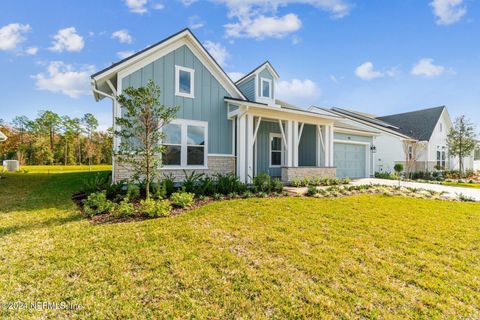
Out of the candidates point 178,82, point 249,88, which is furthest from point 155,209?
point 249,88

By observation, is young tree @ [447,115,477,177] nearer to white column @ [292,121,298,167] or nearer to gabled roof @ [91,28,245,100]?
white column @ [292,121,298,167]

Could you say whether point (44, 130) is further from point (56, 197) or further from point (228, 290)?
point (228, 290)

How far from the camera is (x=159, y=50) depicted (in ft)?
32.6

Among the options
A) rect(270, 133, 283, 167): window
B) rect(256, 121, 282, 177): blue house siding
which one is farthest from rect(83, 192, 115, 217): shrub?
rect(270, 133, 283, 167): window

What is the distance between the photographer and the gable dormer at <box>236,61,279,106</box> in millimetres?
13508

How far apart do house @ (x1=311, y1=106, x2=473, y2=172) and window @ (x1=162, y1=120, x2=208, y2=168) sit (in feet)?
54.5

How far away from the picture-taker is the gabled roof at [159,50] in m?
9.05

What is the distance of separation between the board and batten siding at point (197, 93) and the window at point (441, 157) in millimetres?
24195

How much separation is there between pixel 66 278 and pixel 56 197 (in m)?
6.80

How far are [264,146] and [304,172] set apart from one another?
9.88ft

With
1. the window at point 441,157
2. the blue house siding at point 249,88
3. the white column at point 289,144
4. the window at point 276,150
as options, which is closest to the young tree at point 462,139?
the window at point 441,157

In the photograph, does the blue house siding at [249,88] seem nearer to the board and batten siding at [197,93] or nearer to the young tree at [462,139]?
the board and batten siding at [197,93]

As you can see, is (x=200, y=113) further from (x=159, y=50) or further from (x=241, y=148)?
(x=159, y=50)

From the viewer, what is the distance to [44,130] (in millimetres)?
41594
